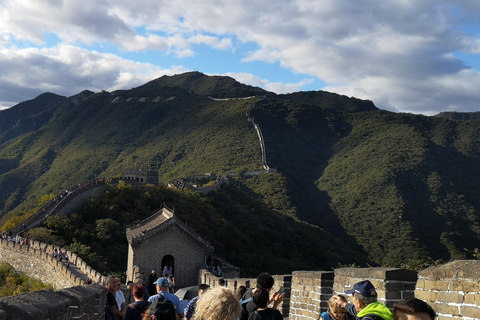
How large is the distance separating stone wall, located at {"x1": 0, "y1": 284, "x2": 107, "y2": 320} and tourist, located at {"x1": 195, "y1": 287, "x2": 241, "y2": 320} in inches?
53.2

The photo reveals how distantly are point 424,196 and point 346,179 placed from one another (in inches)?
519

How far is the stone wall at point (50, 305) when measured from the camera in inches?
159

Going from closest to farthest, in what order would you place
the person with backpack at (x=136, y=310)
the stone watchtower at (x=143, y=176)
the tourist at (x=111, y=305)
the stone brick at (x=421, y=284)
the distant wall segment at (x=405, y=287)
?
the distant wall segment at (x=405, y=287) → the stone brick at (x=421, y=284) → the person with backpack at (x=136, y=310) → the tourist at (x=111, y=305) → the stone watchtower at (x=143, y=176)

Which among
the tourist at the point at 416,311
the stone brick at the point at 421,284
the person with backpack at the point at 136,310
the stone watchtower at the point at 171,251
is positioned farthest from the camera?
the stone watchtower at the point at 171,251

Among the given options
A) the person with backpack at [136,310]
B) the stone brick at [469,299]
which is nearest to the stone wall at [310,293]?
the person with backpack at [136,310]

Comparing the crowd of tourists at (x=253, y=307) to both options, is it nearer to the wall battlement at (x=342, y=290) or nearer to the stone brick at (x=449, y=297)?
the wall battlement at (x=342, y=290)

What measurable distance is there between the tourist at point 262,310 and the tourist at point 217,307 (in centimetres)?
113

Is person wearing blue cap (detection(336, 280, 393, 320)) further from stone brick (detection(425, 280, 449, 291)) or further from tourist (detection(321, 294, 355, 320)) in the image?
stone brick (detection(425, 280, 449, 291))

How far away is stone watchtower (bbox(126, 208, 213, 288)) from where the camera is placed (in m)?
24.8

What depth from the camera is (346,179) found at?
7794 cm

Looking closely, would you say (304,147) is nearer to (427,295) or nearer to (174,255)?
(174,255)

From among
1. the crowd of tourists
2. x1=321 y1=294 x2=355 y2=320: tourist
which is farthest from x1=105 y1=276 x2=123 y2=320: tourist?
x1=321 y1=294 x2=355 y2=320: tourist

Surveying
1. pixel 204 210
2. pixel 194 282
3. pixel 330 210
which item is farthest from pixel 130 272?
pixel 330 210

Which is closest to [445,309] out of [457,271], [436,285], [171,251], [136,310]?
[436,285]
